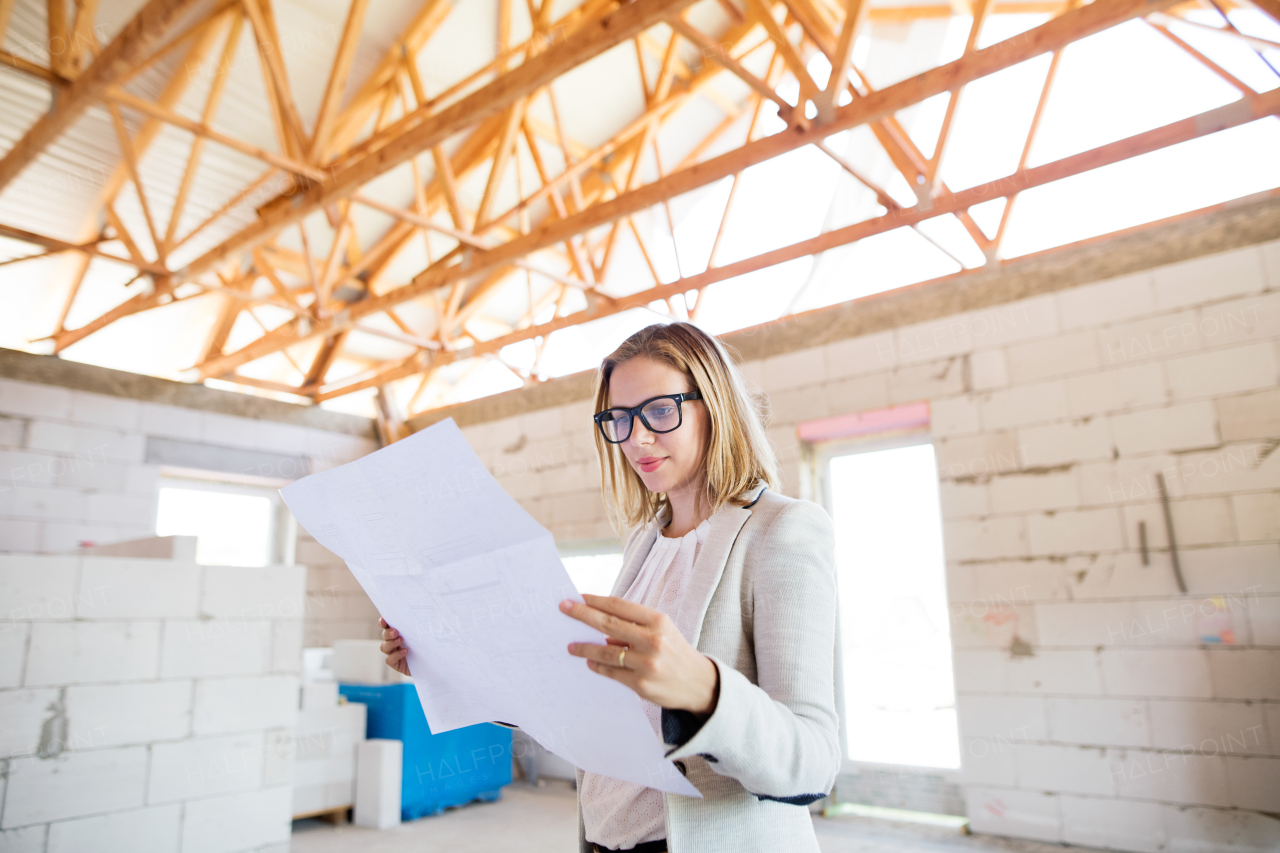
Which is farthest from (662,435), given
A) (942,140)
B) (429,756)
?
(429,756)

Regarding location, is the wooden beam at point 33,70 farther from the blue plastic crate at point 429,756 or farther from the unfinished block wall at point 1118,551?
the unfinished block wall at point 1118,551

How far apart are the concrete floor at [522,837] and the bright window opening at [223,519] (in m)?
2.99

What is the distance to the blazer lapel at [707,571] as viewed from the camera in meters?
0.86

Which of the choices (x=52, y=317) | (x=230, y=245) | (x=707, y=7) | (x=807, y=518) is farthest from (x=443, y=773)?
(x=707, y=7)

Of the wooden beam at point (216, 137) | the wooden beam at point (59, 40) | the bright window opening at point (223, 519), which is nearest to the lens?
the wooden beam at point (216, 137)

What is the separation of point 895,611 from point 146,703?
410cm

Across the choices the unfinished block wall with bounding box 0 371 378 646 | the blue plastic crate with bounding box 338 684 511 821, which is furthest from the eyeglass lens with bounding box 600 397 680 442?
the unfinished block wall with bounding box 0 371 378 646

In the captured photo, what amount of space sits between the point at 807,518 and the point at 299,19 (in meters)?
5.66

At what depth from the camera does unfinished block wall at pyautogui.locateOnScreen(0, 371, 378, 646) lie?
5.84m

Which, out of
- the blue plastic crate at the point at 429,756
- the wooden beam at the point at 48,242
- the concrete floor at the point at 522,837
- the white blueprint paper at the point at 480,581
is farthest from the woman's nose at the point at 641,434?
the wooden beam at the point at 48,242

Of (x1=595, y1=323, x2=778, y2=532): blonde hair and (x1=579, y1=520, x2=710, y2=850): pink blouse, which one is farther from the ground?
(x1=595, y1=323, x2=778, y2=532): blonde hair

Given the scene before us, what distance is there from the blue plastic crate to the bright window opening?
2.29 meters

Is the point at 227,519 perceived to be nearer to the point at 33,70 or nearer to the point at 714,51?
the point at 33,70

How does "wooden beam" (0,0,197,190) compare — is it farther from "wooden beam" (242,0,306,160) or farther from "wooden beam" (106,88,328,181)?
"wooden beam" (242,0,306,160)
